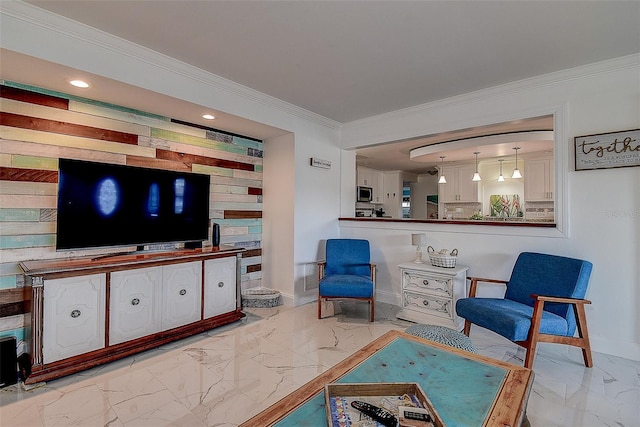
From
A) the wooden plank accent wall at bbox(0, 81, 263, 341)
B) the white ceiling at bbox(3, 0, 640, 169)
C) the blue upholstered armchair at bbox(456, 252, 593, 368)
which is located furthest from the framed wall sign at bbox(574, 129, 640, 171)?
the wooden plank accent wall at bbox(0, 81, 263, 341)

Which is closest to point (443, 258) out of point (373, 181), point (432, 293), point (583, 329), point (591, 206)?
point (432, 293)

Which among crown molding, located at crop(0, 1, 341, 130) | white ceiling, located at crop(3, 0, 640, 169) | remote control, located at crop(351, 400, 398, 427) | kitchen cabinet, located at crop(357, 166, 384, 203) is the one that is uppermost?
white ceiling, located at crop(3, 0, 640, 169)

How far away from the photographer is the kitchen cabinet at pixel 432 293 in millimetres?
3170

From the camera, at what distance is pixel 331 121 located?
4414 mm

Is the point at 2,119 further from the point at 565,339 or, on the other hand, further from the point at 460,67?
the point at 565,339

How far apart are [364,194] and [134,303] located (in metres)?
5.79

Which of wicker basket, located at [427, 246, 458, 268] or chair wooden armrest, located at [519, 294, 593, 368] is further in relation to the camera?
wicker basket, located at [427, 246, 458, 268]

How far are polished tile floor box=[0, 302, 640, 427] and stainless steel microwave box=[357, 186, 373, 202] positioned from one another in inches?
182

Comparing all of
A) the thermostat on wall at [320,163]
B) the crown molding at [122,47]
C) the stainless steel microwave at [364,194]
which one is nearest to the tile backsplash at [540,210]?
the stainless steel microwave at [364,194]

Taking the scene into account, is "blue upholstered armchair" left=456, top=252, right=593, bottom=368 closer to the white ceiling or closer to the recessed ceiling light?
the white ceiling

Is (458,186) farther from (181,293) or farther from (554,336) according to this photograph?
(181,293)

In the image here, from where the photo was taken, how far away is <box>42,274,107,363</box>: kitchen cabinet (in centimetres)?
217

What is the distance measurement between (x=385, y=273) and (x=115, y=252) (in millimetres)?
3172

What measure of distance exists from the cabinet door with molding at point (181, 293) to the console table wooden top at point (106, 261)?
4.2 inches
